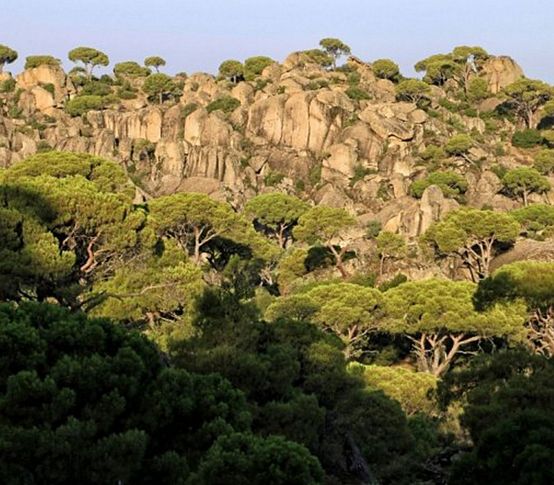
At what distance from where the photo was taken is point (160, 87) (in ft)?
300

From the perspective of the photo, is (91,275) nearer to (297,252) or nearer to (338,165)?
(297,252)

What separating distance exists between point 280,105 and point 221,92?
11.2 meters

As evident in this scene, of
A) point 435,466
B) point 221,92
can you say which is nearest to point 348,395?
point 435,466

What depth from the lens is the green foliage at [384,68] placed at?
9700 centimetres

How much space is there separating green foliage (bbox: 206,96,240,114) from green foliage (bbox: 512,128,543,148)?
30.5 meters

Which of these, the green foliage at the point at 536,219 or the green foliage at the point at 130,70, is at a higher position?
the green foliage at the point at 130,70

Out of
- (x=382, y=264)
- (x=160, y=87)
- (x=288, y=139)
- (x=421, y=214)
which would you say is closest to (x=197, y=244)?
(x=382, y=264)

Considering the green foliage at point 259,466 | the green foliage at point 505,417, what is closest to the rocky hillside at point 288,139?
the green foliage at point 505,417

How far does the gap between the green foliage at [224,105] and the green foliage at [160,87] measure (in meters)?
11.0

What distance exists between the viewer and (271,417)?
15.2 metres

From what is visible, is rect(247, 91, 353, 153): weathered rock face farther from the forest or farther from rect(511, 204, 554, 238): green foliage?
rect(511, 204, 554, 238): green foliage

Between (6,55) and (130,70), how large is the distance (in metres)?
16.0

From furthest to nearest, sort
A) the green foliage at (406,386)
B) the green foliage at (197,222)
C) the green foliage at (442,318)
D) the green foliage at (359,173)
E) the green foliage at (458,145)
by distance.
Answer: the green foliage at (458,145) < the green foliage at (359,173) < the green foliage at (197,222) < the green foliage at (442,318) < the green foliage at (406,386)

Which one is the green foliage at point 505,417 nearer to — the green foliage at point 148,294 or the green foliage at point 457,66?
the green foliage at point 148,294
